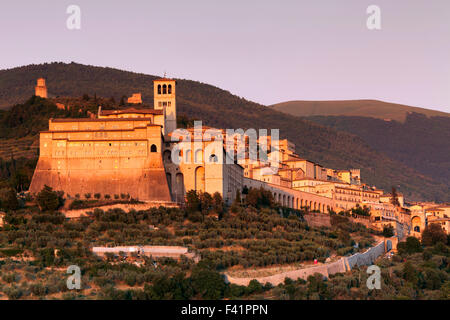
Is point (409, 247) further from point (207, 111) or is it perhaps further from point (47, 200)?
point (207, 111)

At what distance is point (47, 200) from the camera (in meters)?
66.4

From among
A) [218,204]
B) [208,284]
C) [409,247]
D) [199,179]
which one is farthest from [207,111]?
[208,284]

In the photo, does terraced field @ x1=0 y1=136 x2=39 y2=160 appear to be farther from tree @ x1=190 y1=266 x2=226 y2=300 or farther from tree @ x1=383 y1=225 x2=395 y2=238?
tree @ x1=190 y1=266 x2=226 y2=300

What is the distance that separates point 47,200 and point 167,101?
20.9 meters

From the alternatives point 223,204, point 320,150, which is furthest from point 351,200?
point 320,150

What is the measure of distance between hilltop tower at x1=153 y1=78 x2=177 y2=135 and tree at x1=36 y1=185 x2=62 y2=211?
54.5ft

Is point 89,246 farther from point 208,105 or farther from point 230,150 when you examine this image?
point 208,105

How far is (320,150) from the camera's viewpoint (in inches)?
7579

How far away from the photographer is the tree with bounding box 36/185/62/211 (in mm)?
66375

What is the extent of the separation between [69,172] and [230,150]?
2155 centimetres

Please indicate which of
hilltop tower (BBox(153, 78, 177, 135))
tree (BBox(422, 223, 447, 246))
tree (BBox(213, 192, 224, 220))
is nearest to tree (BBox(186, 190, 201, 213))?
tree (BBox(213, 192, 224, 220))

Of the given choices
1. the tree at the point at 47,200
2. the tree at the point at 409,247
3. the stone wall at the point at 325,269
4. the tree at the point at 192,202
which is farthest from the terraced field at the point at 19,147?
the stone wall at the point at 325,269

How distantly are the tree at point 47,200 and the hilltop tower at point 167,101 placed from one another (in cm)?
1661

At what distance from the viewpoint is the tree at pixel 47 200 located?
218 ft
